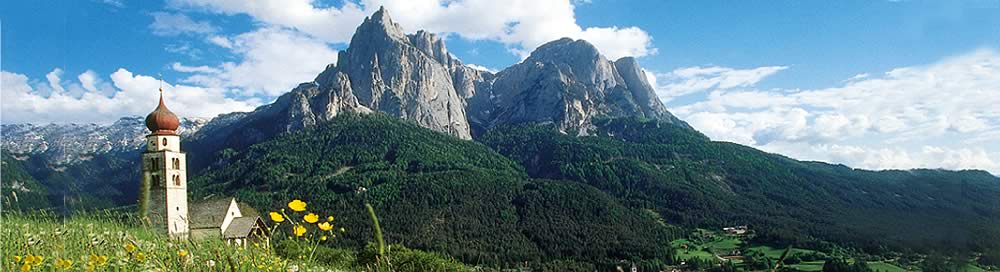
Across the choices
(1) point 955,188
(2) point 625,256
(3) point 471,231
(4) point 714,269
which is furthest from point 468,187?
(1) point 955,188

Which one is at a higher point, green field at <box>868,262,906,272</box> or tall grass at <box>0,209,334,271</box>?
tall grass at <box>0,209,334,271</box>

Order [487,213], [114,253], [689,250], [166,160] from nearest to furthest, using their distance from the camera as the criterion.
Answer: [114,253]
[166,160]
[689,250]
[487,213]

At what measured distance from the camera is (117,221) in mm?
8211

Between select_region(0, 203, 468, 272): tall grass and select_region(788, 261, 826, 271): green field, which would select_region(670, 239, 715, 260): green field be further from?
select_region(0, 203, 468, 272): tall grass

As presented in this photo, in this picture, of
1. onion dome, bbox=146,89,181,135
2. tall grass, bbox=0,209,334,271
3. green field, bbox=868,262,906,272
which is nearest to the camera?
tall grass, bbox=0,209,334,271

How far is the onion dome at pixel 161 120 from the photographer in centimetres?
4897

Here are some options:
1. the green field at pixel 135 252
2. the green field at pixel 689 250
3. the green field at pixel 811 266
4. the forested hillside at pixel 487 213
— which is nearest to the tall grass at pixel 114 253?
the green field at pixel 135 252

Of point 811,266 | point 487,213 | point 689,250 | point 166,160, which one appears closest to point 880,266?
point 811,266

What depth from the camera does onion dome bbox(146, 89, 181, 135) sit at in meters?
49.0

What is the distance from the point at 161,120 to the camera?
49156mm

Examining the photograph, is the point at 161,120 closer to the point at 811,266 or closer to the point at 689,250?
the point at 811,266

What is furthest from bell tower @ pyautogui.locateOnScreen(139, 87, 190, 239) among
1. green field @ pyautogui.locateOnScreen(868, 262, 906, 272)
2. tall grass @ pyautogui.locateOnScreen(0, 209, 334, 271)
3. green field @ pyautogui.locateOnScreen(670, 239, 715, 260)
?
green field @ pyautogui.locateOnScreen(670, 239, 715, 260)

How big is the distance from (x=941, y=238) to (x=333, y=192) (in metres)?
184

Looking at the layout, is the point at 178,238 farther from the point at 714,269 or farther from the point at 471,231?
the point at 471,231
